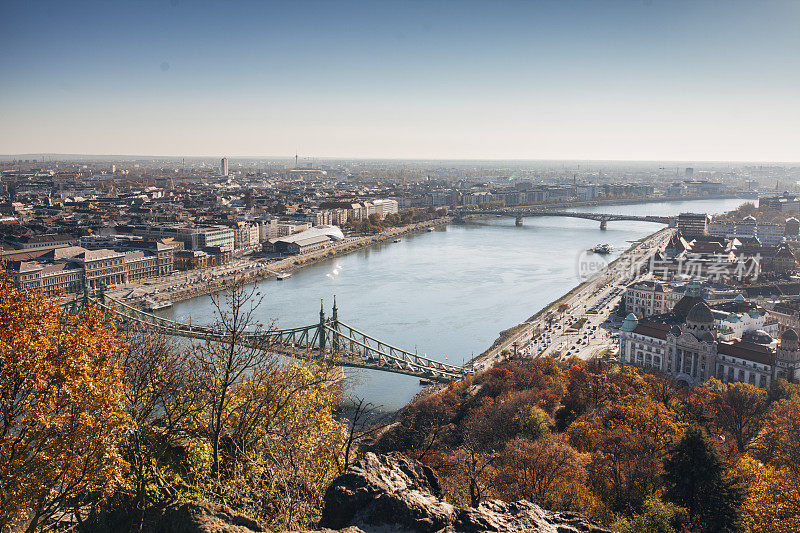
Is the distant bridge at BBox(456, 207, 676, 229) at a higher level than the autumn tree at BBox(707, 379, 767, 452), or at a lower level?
higher

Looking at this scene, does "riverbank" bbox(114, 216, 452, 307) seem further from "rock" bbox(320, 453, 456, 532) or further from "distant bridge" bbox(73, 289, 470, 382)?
"rock" bbox(320, 453, 456, 532)

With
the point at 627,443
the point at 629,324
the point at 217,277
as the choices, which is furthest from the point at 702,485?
the point at 217,277

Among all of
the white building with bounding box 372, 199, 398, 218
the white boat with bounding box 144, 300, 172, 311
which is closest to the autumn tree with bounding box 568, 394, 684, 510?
the white boat with bounding box 144, 300, 172, 311

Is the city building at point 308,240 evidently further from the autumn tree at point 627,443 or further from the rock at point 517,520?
the rock at point 517,520

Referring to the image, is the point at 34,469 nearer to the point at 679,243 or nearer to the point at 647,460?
the point at 647,460

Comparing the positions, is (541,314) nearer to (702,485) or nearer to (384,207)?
(702,485)

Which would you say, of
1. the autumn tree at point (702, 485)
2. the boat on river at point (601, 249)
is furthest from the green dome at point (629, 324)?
the boat on river at point (601, 249)

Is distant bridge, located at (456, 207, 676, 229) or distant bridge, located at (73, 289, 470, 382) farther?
distant bridge, located at (456, 207, 676, 229)
